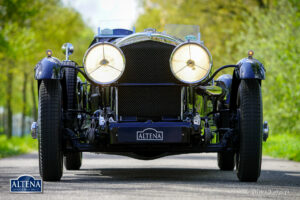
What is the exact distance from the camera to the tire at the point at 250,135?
21.2 feet

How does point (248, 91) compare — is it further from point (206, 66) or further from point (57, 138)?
point (57, 138)

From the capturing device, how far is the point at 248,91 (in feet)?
21.7

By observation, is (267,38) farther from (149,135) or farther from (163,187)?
(163,187)

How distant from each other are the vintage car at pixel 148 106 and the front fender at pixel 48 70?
0.04 ft

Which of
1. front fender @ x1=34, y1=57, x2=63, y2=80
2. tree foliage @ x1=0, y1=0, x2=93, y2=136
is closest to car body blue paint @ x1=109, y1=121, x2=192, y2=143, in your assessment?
front fender @ x1=34, y1=57, x2=63, y2=80

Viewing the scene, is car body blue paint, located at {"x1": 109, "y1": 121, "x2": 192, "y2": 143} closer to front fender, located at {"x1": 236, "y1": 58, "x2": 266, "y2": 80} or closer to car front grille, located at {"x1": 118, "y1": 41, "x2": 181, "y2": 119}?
car front grille, located at {"x1": 118, "y1": 41, "x2": 181, "y2": 119}

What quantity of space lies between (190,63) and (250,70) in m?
0.64

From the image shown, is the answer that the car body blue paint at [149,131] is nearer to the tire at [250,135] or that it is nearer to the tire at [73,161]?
the tire at [250,135]

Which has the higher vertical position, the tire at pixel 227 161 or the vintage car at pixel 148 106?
the vintage car at pixel 148 106

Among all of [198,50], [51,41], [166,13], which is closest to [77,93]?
[198,50]

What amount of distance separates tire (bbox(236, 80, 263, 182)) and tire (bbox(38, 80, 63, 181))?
1880mm

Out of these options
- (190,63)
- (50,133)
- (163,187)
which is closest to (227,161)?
(190,63)

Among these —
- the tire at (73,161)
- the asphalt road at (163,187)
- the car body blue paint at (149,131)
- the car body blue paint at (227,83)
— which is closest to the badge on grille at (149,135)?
the car body blue paint at (149,131)

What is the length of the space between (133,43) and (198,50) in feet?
2.46
